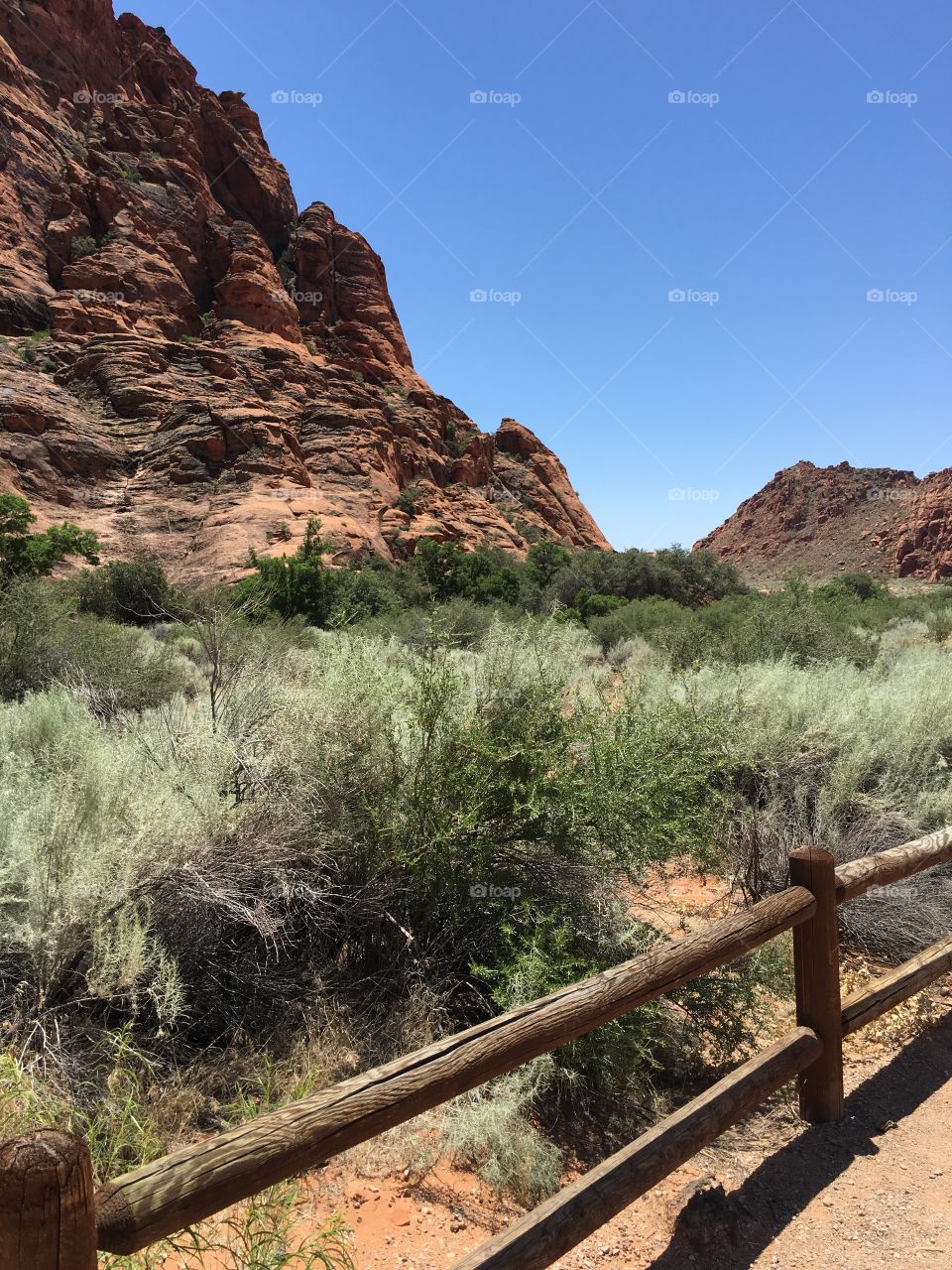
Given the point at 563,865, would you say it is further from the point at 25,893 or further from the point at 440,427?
the point at 440,427

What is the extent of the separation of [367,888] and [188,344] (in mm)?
53867

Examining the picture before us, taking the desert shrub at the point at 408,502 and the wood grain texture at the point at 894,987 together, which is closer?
the wood grain texture at the point at 894,987

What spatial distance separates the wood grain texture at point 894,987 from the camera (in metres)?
3.44

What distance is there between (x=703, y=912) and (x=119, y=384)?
4787 centimetres

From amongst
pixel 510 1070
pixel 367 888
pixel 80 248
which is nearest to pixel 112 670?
pixel 367 888

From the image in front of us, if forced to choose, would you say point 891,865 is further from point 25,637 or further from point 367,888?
point 25,637

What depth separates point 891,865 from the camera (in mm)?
3641

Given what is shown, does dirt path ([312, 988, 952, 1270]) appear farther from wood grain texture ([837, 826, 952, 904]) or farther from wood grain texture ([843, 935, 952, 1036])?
wood grain texture ([837, 826, 952, 904])

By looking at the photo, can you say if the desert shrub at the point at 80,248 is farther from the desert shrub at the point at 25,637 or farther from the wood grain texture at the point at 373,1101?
the wood grain texture at the point at 373,1101

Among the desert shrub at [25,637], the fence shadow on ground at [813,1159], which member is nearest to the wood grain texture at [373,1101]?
the fence shadow on ground at [813,1159]

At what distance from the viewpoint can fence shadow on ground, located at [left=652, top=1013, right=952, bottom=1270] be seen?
2.64 m

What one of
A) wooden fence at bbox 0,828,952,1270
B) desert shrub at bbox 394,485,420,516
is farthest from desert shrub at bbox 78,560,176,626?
desert shrub at bbox 394,485,420,516

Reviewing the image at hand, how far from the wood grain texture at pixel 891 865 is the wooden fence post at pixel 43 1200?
3.08 m

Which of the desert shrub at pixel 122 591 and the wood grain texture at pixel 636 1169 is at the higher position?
the desert shrub at pixel 122 591
